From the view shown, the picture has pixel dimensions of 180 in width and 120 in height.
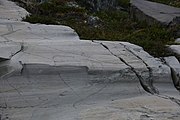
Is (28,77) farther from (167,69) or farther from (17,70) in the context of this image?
(167,69)

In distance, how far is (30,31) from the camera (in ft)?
26.8

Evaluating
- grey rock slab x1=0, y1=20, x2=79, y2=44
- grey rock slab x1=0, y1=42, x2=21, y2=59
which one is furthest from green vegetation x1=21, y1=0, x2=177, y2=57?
grey rock slab x1=0, y1=42, x2=21, y2=59

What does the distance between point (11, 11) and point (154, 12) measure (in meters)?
4.33

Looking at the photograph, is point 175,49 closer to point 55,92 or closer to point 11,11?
point 55,92

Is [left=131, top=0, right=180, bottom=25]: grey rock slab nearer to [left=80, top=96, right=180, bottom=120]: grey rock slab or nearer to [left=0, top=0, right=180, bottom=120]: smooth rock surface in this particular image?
[left=0, top=0, right=180, bottom=120]: smooth rock surface

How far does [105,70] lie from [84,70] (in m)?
0.34

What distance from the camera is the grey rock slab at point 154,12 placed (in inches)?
450

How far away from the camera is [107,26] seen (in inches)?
426

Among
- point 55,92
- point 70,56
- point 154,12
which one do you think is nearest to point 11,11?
point 154,12

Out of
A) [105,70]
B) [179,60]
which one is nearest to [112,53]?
[105,70]

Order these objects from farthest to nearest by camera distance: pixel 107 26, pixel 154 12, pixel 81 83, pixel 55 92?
pixel 154 12 → pixel 107 26 → pixel 81 83 → pixel 55 92

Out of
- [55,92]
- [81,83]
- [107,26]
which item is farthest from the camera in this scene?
[107,26]

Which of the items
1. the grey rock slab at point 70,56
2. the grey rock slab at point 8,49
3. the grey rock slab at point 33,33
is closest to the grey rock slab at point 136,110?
the grey rock slab at point 70,56

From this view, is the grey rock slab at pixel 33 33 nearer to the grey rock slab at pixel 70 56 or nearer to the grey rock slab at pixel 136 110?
the grey rock slab at pixel 70 56
